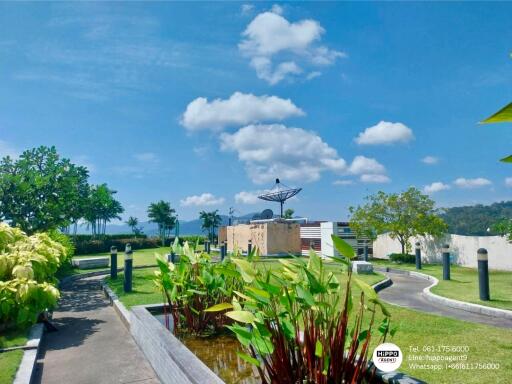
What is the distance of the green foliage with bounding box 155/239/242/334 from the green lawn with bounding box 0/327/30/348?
232cm

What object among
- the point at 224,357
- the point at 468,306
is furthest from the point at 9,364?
the point at 468,306

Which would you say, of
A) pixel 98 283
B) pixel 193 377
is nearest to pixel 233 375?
pixel 193 377

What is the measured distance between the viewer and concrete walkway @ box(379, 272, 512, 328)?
6828 millimetres

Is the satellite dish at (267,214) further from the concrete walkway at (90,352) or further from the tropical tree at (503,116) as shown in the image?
the tropical tree at (503,116)

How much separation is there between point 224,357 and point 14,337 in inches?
147

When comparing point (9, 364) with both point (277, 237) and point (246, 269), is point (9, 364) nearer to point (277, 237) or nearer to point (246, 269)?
point (246, 269)

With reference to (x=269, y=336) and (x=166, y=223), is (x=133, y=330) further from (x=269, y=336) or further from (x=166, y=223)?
(x=166, y=223)

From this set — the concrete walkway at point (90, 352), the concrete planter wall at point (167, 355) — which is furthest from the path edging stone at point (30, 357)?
the concrete planter wall at point (167, 355)

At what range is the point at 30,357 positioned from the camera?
16.6 ft

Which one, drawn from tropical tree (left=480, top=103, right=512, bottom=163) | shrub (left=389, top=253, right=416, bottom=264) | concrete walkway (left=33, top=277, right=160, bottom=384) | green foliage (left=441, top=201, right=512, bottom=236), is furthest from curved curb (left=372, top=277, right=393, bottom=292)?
green foliage (left=441, top=201, right=512, bottom=236)

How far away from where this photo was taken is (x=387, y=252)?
2569 cm

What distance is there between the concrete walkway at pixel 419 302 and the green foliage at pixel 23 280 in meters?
Result: 7.32

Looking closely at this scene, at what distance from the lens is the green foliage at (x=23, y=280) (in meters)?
5.83

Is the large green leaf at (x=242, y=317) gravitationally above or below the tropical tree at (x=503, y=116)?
below
